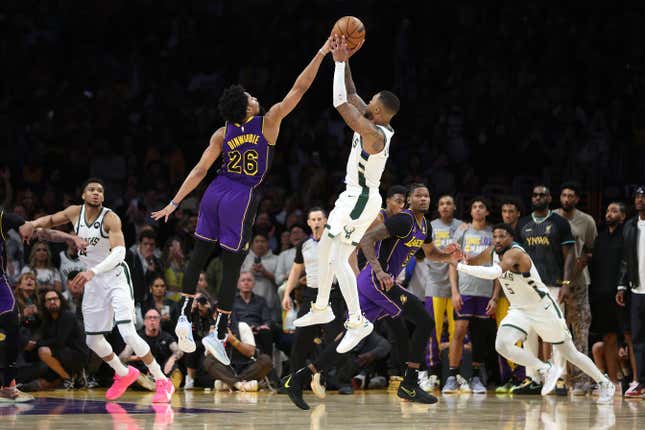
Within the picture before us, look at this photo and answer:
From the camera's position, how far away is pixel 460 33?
17.3 metres

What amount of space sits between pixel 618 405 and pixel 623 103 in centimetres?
618

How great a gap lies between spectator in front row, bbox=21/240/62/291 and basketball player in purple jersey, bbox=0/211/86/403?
7.87ft

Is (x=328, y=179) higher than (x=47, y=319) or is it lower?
higher

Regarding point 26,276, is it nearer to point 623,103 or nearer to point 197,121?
point 197,121

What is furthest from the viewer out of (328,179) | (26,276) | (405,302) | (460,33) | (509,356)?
(460,33)

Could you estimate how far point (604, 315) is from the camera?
12.2m

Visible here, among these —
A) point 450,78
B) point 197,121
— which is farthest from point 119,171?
point 450,78

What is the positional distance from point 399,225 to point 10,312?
12.0ft

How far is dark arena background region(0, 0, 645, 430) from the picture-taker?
10.8 m

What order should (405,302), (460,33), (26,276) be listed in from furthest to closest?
(460,33), (26,276), (405,302)

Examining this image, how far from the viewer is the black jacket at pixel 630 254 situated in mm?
11500

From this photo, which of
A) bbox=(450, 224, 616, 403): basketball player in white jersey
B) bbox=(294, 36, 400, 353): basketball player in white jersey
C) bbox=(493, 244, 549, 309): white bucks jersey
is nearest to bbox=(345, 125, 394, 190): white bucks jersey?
bbox=(294, 36, 400, 353): basketball player in white jersey

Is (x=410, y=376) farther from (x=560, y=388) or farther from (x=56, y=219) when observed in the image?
(x=56, y=219)

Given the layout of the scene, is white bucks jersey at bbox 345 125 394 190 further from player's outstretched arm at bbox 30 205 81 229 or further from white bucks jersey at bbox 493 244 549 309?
player's outstretched arm at bbox 30 205 81 229
